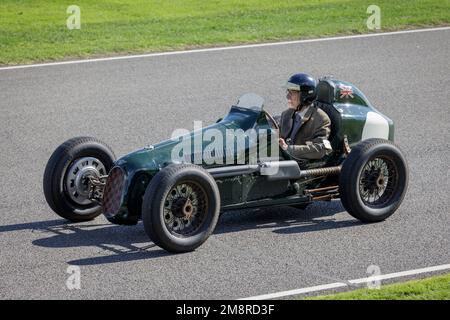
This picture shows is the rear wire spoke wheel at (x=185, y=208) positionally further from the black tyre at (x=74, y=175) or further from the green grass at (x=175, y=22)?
the green grass at (x=175, y=22)

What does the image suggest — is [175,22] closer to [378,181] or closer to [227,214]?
[227,214]

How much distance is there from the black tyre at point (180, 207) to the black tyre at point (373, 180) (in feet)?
4.90

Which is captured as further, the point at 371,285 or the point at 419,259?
the point at 419,259

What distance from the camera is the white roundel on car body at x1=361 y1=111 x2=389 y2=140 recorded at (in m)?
11.4

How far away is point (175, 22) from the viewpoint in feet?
64.1

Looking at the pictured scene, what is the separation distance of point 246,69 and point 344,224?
667 cm

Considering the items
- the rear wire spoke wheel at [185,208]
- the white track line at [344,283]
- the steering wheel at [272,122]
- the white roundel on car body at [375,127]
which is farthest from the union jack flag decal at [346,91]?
the white track line at [344,283]

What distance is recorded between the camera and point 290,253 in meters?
9.95

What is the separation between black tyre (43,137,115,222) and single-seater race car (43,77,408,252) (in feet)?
0.03

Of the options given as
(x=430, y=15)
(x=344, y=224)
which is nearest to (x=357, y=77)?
(x=430, y=15)

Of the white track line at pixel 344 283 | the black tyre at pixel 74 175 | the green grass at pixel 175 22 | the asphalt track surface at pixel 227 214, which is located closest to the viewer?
the white track line at pixel 344 283

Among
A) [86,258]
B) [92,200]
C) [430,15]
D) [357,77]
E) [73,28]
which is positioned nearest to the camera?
[86,258]

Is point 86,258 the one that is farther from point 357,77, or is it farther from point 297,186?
point 357,77

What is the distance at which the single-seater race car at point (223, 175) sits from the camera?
979cm
